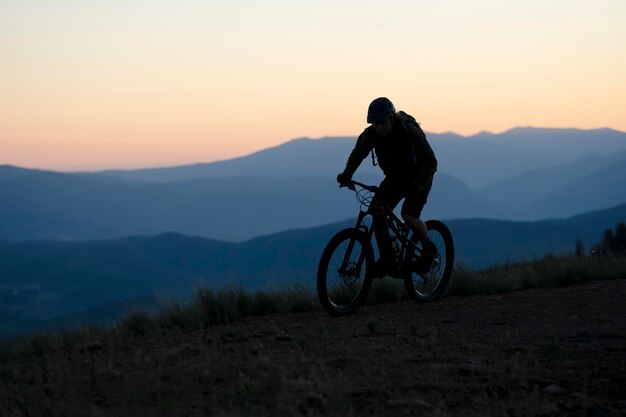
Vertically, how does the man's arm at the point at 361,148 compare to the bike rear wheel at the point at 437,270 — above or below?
above

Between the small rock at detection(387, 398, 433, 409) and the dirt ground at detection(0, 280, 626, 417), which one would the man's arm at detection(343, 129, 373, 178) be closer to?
the dirt ground at detection(0, 280, 626, 417)

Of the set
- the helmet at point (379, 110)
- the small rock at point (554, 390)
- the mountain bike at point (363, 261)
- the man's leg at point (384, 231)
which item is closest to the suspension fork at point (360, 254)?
the mountain bike at point (363, 261)

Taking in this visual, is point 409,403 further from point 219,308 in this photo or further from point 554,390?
point 219,308

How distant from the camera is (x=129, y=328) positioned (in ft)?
30.3

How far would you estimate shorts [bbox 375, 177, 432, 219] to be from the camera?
8.98 meters

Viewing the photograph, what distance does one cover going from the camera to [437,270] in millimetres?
10039

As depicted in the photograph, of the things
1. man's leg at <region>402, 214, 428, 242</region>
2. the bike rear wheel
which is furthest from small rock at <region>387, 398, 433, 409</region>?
the bike rear wheel

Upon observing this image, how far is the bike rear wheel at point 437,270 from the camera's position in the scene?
9.89 m

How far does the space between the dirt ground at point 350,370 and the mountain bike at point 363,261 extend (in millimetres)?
358

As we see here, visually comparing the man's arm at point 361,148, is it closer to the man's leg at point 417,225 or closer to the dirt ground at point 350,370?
the man's leg at point 417,225

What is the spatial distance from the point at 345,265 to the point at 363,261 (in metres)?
0.23

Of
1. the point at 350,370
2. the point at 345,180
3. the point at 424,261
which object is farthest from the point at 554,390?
the point at 424,261

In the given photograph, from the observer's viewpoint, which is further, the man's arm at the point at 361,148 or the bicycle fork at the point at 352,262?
the man's arm at the point at 361,148

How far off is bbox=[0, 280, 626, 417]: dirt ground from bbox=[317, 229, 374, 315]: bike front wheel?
20 centimetres
